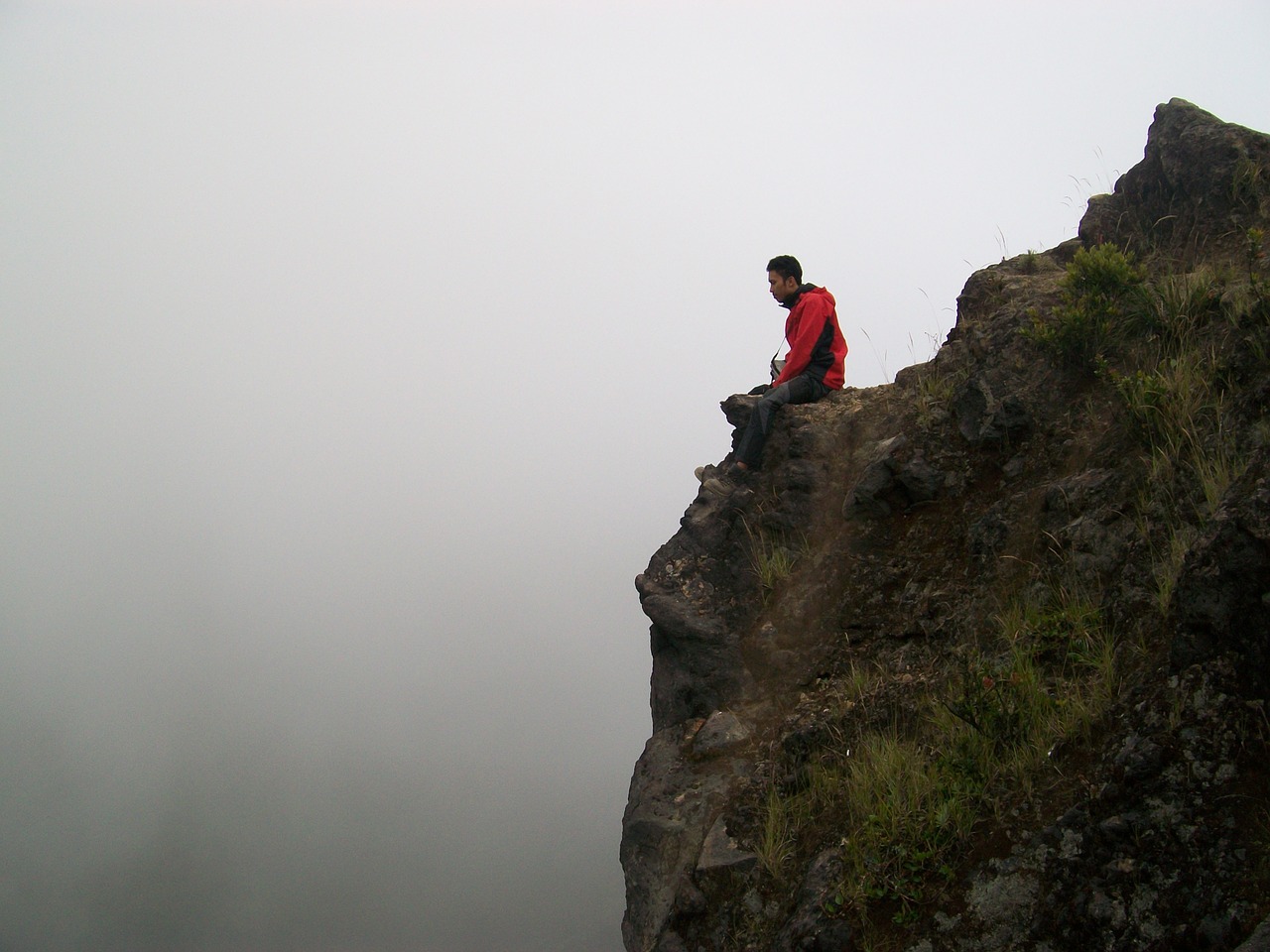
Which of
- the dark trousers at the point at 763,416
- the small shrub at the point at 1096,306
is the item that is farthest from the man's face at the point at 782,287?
the small shrub at the point at 1096,306

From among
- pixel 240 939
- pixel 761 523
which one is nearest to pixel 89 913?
pixel 240 939

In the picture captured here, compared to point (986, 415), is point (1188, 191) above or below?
above

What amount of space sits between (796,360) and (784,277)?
1.13 meters

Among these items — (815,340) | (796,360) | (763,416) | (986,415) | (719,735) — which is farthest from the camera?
(796,360)

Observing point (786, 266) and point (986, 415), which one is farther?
point (786, 266)

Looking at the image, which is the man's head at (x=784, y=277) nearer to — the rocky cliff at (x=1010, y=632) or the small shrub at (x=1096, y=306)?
the rocky cliff at (x=1010, y=632)

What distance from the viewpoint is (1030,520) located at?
7.16 m

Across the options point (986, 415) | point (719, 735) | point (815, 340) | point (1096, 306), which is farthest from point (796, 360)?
point (719, 735)

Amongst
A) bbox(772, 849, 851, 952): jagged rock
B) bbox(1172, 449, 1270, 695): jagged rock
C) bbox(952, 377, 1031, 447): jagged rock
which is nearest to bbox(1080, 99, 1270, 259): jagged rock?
bbox(952, 377, 1031, 447): jagged rock

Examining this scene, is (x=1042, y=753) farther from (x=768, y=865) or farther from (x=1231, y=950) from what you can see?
(x=768, y=865)

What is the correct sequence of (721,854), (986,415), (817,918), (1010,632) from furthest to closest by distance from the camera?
→ (986,415) < (721,854) < (1010,632) < (817,918)

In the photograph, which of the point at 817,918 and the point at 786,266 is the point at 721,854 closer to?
the point at 817,918

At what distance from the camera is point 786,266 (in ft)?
34.9

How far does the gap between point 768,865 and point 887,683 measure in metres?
1.74
